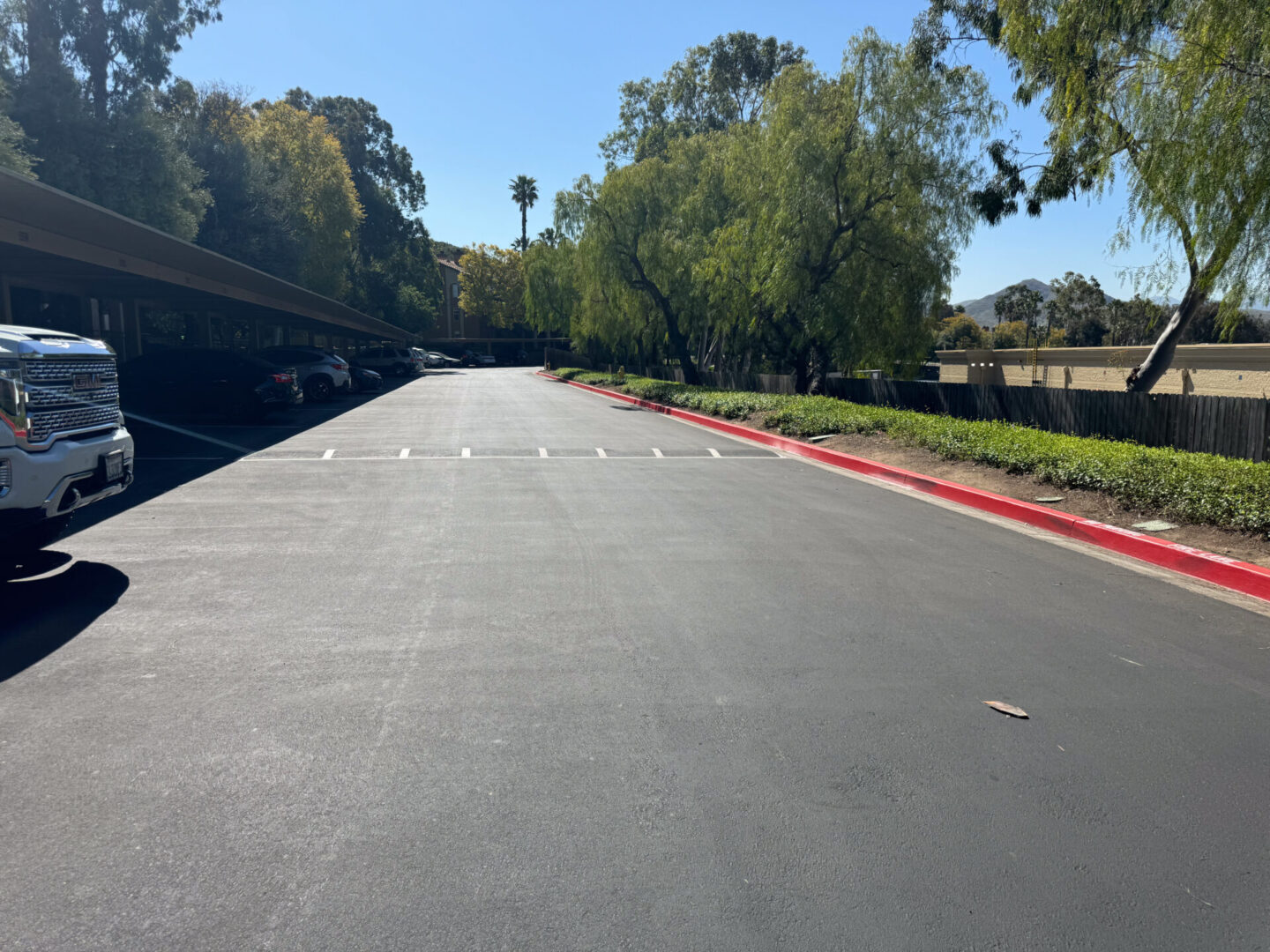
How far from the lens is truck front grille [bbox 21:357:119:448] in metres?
6.04

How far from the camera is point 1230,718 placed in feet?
14.8

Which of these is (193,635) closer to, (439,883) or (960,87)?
(439,883)

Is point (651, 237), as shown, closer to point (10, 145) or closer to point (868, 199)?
point (868, 199)

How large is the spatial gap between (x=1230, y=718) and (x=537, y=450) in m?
12.3

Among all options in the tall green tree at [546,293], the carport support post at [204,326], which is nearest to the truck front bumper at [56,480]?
the carport support post at [204,326]

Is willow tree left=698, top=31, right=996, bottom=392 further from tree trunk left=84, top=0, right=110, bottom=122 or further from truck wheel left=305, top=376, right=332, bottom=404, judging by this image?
tree trunk left=84, top=0, right=110, bottom=122

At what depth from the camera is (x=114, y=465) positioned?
279 inches

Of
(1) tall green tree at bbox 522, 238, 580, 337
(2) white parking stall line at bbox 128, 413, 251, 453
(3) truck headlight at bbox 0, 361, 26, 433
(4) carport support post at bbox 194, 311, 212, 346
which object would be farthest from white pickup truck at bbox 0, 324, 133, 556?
(1) tall green tree at bbox 522, 238, 580, 337

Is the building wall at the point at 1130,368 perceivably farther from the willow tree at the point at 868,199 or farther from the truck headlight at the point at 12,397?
the truck headlight at the point at 12,397

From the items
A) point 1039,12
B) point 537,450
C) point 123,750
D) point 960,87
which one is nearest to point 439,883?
point 123,750

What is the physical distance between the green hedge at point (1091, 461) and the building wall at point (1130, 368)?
13.7 m

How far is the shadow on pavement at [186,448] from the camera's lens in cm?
1012

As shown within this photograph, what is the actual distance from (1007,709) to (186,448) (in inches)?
571

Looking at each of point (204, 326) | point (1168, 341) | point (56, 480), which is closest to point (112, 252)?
point (56, 480)
